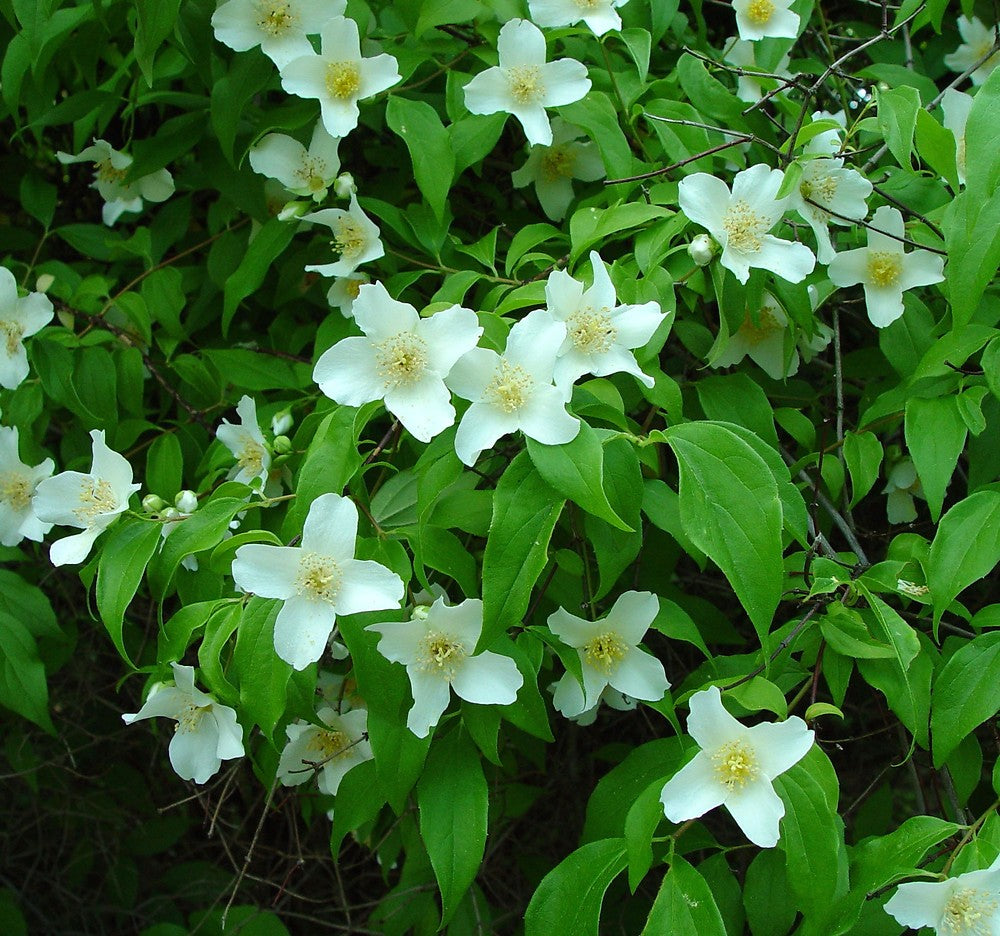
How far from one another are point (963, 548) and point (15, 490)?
1387 millimetres

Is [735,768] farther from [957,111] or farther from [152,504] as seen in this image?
[957,111]

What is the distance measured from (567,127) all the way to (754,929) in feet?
3.96

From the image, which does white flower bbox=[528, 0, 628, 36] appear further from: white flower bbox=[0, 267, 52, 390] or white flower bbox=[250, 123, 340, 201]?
white flower bbox=[0, 267, 52, 390]

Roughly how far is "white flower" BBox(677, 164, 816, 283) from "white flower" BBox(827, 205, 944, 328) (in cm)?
13

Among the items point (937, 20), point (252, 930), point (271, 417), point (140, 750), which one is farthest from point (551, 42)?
point (140, 750)

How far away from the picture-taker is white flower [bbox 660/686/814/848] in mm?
1047

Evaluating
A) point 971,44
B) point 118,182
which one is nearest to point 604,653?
point 118,182

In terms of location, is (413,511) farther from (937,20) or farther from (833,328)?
(937,20)

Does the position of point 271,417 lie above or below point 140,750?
above

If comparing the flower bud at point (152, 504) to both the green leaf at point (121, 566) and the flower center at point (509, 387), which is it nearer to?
the green leaf at point (121, 566)

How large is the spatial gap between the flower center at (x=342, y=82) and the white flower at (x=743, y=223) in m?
0.52

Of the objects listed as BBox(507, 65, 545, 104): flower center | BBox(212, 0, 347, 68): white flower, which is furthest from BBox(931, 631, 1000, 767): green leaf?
BBox(212, 0, 347, 68): white flower

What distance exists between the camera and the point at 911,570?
49.7 inches

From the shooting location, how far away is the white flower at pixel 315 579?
41.3 inches
